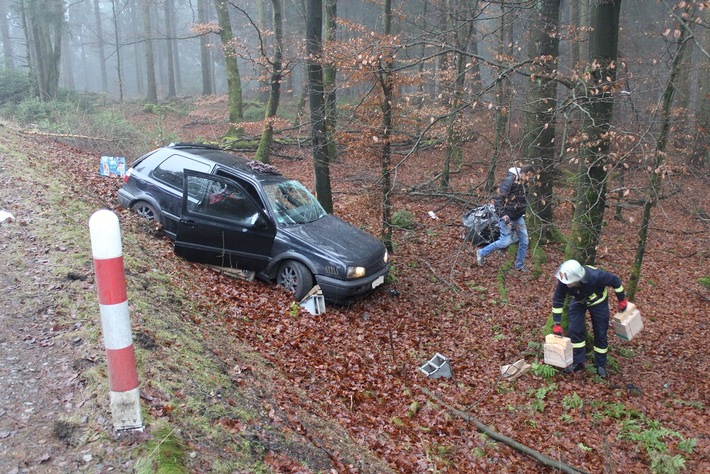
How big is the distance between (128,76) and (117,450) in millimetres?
68523

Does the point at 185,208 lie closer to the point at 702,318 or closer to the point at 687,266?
the point at 702,318

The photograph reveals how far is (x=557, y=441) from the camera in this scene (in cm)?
550

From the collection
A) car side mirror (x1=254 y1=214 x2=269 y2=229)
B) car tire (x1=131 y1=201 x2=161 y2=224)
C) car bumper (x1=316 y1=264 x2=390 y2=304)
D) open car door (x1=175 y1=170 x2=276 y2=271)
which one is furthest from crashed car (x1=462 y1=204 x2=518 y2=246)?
car tire (x1=131 y1=201 x2=161 y2=224)

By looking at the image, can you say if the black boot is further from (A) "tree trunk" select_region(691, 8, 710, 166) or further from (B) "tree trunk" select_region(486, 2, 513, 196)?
(A) "tree trunk" select_region(691, 8, 710, 166)

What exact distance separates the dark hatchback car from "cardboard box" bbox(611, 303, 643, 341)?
3.50 metres

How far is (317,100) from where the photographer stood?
10.6 meters

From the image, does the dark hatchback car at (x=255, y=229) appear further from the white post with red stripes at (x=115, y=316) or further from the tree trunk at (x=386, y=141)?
the white post with red stripes at (x=115, y=316)

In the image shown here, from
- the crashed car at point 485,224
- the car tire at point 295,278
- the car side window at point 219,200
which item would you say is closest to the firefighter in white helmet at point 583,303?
the crashed car at point 485,224

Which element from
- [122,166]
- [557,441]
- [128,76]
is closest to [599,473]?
[557,441]

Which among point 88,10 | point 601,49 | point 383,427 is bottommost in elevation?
point 383,427

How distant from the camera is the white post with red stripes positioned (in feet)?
8.54

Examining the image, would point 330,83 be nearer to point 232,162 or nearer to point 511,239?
point 232,162

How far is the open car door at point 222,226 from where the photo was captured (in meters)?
8.16

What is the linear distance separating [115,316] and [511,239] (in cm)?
859
